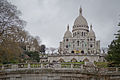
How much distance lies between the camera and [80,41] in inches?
3735

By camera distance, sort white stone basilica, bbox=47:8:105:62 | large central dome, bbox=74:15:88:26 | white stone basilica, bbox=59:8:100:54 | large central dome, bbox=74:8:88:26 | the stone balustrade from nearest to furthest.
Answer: the stone balustrade
white stone basilica, bbox=47:8:105:62
white stone basilica, bbox=59:8:100:54
large central dome, bbox=74:8:88:26
large central dome, bbox=74:15:88:26

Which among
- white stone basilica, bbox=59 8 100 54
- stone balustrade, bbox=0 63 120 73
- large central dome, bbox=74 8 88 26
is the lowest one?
stone balustrade, bbox=0 63 120 73

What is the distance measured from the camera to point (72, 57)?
68.7 meters

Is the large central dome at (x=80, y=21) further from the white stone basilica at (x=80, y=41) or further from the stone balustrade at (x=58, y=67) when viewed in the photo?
the stone balustrade at (x=58, y=67)

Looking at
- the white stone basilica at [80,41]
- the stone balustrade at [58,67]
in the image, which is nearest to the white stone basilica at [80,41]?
the white stone basilica at [80,41]

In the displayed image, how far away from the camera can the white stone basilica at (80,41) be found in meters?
92.7

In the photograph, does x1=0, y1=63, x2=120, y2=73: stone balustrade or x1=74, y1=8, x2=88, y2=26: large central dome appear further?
x1=74, y1=8, x2=88, y2=26: large central dome

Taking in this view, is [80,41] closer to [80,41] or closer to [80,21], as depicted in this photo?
[80,41]

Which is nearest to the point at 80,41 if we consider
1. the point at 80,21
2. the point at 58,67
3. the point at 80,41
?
the point at 80,41

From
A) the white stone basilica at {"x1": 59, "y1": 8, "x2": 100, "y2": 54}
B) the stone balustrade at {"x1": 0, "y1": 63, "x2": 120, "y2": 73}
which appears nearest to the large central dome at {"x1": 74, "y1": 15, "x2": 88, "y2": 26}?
the white stone basilica at {"x1": 59, "y1": 8, "x2": 100, "y2": 54}

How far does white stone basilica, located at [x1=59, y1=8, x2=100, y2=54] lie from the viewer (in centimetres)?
9273

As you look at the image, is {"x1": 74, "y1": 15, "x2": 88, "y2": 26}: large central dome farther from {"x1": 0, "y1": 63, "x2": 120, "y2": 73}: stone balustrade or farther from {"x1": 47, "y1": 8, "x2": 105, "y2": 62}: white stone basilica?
{"x1": 0, "y1": 63, "x2": 120, "y2": 73}: stone balustrade

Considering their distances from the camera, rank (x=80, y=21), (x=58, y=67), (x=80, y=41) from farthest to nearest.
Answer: (x=80, y=21)
(x=80, y=41)
(x=58, y=67)

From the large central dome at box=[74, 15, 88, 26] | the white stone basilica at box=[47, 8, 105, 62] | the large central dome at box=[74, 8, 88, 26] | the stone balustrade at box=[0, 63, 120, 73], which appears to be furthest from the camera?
the large central dome at box=[74, 15, 88, 26]
